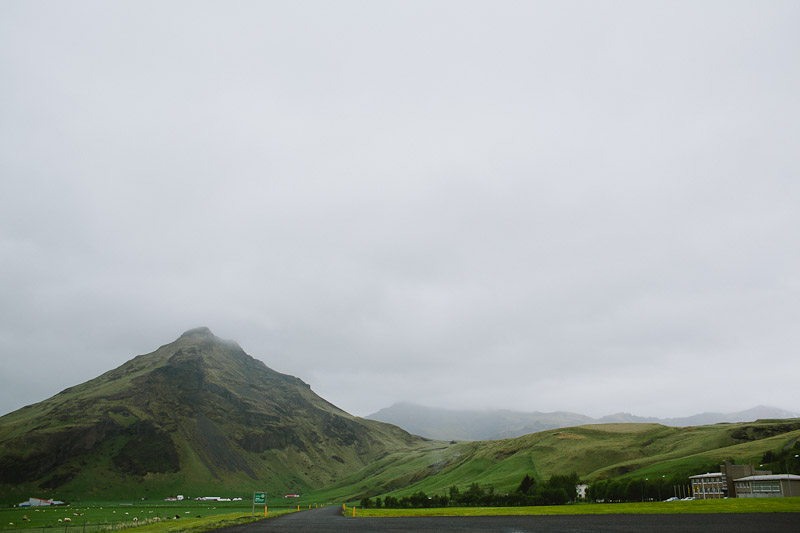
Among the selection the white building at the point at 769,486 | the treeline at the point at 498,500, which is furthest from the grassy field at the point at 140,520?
the white building at the point at 769,486

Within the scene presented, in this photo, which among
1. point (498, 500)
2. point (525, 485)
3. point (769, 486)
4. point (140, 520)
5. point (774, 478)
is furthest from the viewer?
point (525, 485)

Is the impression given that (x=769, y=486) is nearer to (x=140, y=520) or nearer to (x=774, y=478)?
(x=774, y=478)

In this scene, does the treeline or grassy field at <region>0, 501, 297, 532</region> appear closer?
grassy field at <region>0, 501, 297, 532</region>

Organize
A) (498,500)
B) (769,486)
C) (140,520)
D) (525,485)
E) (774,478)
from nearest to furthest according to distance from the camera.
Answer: (140,520), (774,478), (769,486), (498,500), (525,485)

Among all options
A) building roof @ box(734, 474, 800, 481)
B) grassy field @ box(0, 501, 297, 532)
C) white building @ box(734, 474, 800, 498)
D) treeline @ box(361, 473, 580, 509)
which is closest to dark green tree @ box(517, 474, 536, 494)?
treeline @ box(361, 473, 580, 509)

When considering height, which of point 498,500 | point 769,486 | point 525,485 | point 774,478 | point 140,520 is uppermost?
point 140,520

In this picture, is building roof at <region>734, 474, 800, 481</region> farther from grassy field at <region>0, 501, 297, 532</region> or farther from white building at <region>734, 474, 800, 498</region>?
grassy field at <region>0, 501, 297, 532</region>

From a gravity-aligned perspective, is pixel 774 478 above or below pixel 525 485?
above

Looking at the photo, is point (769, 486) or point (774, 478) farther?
point (769, 486)

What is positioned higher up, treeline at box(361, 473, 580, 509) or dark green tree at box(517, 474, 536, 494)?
treeline at box(361, 473, 580, 509)

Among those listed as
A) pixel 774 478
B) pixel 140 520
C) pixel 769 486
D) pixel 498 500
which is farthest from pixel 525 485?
pixel 140 520

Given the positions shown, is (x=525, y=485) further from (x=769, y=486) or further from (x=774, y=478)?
(x=774, y=478)

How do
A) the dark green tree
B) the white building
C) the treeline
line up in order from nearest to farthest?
the white building < the treeline < the dark green tree

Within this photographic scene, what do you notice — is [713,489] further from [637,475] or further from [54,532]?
[54,532]
